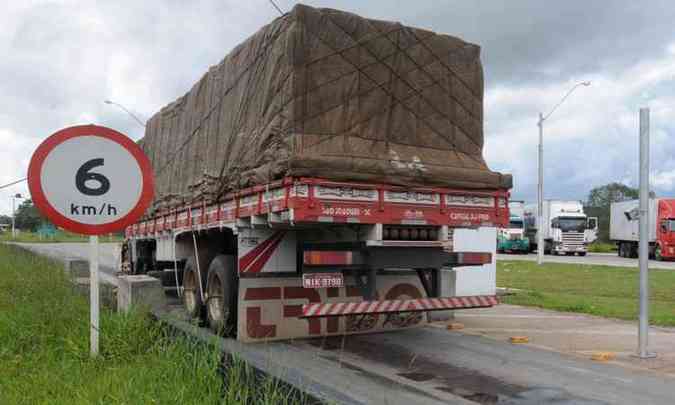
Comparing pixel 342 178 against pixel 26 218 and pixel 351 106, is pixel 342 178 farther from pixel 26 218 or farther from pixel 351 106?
pixel 26 218

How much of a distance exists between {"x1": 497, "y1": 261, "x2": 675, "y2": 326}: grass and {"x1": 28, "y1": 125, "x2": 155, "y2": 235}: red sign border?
8669mm

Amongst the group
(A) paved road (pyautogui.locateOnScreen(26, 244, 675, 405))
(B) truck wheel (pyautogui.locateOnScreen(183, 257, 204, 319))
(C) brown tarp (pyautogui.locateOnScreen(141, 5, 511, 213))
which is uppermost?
(C) brown tarp (pyautogui.locateOnScreen(141, 5, 511, 213))

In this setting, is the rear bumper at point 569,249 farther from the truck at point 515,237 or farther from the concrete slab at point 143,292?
the concrete slab at point 143,292

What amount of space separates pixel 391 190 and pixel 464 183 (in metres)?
1.14

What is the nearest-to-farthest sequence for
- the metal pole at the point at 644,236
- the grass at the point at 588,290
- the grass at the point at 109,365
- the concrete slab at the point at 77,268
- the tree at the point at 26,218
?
the grass at the point at 109,365
the metal pole at the point at 644,236
the grass at the point at 588,290
the concrete slab at the point at 77,268
the tree at the point at 26,218

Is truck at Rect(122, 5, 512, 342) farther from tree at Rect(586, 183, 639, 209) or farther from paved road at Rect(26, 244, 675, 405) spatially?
tree at Rect(586, 183, 639, 209)

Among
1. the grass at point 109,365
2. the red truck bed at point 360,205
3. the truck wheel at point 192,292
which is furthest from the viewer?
the truck wheel at point 192,292

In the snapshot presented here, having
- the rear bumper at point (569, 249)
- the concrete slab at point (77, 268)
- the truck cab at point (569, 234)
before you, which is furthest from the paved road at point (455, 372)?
the truck cab at point (569, 234)

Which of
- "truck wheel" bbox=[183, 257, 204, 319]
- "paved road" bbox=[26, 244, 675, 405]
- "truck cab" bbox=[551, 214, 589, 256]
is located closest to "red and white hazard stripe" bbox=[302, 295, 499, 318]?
"paved road" bbox=[26, 244, 675, 405]

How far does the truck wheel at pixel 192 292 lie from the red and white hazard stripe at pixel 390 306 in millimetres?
2762

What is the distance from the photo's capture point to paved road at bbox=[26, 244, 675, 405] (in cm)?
607

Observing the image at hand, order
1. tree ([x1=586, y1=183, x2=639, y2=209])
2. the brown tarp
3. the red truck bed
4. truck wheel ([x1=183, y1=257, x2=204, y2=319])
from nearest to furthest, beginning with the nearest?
the red truck bed < the brown tarp < truck wheel ([x1=183, y1=257, x2=204, y2=319]) < tree ([x1=586, y1=183, x2=639, y2=209])

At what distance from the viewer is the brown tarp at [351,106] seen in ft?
25.2

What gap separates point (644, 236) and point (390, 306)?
314cm
